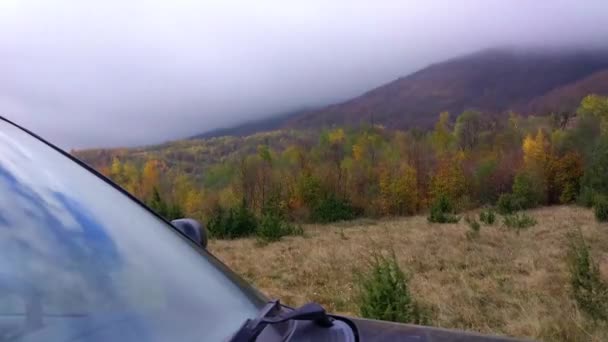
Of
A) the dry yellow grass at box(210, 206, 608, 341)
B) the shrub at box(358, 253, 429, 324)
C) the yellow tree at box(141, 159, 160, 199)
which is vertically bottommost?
the yellow tree at box(141, 159, 160, 199)

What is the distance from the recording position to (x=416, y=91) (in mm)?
143375

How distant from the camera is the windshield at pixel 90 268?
3.26 ft

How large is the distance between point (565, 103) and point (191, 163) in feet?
183

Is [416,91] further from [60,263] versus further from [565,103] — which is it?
[60,263]

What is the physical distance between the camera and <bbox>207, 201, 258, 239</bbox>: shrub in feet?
91.1

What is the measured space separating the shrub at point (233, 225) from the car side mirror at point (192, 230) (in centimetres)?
2618

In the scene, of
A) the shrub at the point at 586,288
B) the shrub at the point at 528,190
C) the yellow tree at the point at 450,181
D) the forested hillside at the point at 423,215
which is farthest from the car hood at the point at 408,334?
the yellow tree at the point at 450,181

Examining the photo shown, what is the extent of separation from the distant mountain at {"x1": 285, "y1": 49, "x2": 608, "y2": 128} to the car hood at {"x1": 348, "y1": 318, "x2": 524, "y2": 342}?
107033mm

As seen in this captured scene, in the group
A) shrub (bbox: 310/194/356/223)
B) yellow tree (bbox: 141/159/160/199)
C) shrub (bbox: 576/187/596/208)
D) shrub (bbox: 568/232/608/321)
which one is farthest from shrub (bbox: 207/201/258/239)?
yellow tree (bbox: 141/159/160/199)

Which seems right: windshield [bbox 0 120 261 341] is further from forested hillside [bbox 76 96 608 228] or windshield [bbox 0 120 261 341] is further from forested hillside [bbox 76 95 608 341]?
forested hillside [bbox 76 96 608 228]

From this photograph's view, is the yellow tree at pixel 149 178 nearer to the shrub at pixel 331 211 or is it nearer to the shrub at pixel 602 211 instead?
the shrub at pixel 331 211

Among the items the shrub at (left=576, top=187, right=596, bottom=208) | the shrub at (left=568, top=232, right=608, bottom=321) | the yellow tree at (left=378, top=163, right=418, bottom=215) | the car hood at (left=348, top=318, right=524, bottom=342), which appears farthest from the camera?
the yellow tree at (left=378, top=163, right=418, bottom=215)

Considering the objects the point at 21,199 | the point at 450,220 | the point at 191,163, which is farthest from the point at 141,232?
the point at 191,163

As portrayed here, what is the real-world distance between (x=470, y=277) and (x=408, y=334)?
30.8 feet
